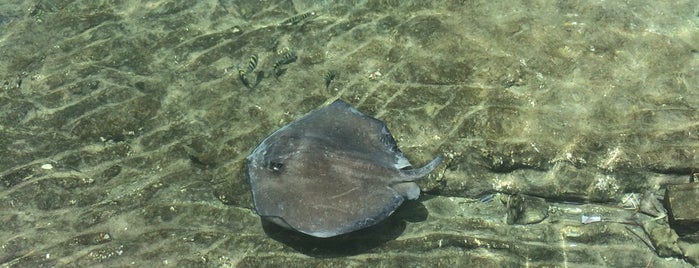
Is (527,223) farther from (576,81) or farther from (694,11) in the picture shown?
(694,11)

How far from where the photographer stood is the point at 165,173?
5238 mm

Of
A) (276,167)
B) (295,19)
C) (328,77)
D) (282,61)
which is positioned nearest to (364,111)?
(328,77)

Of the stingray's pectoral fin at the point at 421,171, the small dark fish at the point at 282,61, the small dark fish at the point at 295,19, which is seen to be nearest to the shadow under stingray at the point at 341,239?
the stingray's pectoral fin at the point at 421,171

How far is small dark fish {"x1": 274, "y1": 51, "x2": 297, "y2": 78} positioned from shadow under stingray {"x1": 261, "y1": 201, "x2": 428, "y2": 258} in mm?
2164

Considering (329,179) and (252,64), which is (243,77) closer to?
(252,64)

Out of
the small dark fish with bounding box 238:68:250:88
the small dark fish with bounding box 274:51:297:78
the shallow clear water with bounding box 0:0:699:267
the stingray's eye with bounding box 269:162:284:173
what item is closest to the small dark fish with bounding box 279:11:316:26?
the shallow clear water with bounding box 0:0:699:267

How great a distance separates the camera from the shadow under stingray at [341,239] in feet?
14.9

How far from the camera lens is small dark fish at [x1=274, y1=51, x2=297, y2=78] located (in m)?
6.15

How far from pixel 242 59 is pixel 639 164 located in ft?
16.2

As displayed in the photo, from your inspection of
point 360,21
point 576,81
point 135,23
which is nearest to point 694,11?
point 576,81

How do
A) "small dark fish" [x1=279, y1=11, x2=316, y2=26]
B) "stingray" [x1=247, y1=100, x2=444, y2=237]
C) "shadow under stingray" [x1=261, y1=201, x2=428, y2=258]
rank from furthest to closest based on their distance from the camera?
1. "small dark fish" [x1=279, y1=11, x2=316, y2=26]
2. "shadow under stingray" [x1=261, y1=201, x2=428, y2=258]
3. "stingray" [x1=247, y1=100, x2=444, y2=237]

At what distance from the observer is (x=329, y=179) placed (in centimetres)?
441

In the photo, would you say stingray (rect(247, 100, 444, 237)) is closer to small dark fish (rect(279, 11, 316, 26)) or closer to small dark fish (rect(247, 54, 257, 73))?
small dark fish (rect(247, 54, 257, 73))

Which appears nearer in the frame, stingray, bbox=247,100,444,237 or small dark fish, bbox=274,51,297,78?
stingray, bbox=247,100,444,237
